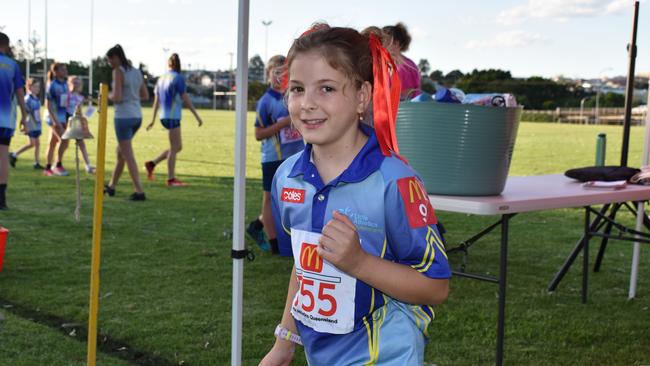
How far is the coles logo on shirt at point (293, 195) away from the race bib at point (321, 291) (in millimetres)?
82

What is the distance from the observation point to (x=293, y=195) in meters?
1.88

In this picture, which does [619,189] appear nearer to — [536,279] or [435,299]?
[536,279]

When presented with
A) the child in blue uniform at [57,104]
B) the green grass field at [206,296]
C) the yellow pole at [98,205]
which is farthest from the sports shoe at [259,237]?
the child in blue uniform at [57,104]

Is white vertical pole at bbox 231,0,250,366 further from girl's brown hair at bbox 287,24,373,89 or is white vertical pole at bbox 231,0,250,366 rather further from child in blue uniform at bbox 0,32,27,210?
child in blue uniform at bbox 0,32,27,210

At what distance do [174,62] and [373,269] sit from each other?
29.5 feet

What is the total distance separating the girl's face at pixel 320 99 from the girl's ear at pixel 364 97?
0.04ft

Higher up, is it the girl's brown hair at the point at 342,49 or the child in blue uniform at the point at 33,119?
the girl's brown hair at the point at 342,49

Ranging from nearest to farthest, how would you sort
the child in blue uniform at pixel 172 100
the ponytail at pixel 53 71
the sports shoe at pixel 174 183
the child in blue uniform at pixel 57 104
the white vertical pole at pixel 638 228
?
the white vertical pole at pixel 638 228 → the child in blue uniform at pixel 172 100 → the sports shoe at pixel 174 183 → the child in blue uniform at pixel 57 104 → the ponytail at pixel 53 71

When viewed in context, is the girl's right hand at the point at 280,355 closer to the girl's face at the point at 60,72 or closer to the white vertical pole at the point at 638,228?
the white vertical pole at the point at 638,228

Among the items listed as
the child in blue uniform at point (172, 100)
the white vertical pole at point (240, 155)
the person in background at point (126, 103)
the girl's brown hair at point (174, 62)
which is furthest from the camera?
the child in blue uniform at point (172, 100)

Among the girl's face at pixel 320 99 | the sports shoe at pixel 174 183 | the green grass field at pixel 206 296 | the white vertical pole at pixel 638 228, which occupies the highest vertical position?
the girl's face at pixel 320 99

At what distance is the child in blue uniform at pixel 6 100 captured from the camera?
27.0 feet

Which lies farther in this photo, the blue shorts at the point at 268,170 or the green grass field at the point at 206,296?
the blue shorts at the point at 268,170

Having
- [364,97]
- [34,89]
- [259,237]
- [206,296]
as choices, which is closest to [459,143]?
[364,97]
